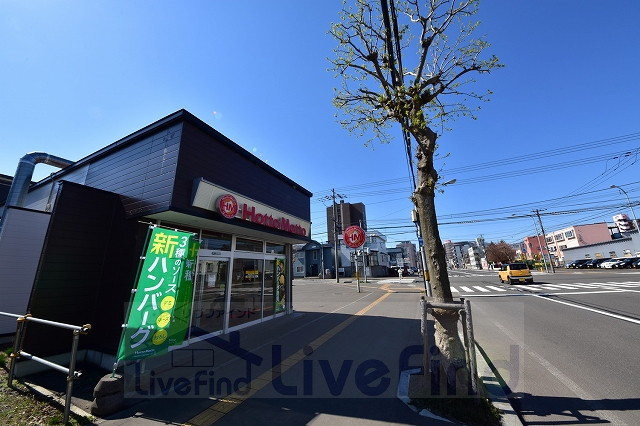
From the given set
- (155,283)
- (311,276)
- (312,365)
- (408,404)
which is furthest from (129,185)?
(311,276)

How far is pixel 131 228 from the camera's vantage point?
5.71 metres

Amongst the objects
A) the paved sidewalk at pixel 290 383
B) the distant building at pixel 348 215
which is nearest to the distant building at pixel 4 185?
the paved sidewalk at pixel 290 383

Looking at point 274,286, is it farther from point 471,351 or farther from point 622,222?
point 622,222

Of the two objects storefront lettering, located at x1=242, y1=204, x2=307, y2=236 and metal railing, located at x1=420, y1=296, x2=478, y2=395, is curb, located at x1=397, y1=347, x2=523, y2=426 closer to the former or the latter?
metal railing, located at x1=420, y1=296, x2=478, y2=395

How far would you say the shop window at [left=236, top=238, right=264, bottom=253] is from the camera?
8.18 metres

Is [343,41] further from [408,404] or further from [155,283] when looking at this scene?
[408,404]

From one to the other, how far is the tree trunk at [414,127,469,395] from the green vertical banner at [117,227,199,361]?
13.2ft

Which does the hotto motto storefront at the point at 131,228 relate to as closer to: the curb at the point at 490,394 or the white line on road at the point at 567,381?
the curb at the point at 490,394

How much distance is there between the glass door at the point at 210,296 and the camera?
265 inches

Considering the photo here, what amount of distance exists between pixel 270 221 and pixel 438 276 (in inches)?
210

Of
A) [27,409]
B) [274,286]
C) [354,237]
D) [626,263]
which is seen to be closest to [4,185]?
[274,286]

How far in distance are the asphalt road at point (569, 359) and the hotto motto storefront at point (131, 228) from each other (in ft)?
20.7

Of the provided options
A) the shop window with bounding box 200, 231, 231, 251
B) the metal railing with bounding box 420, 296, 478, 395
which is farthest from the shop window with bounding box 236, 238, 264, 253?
the metal railing with bounding box 420, 296, 478, 395

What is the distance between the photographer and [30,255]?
23.4ft
